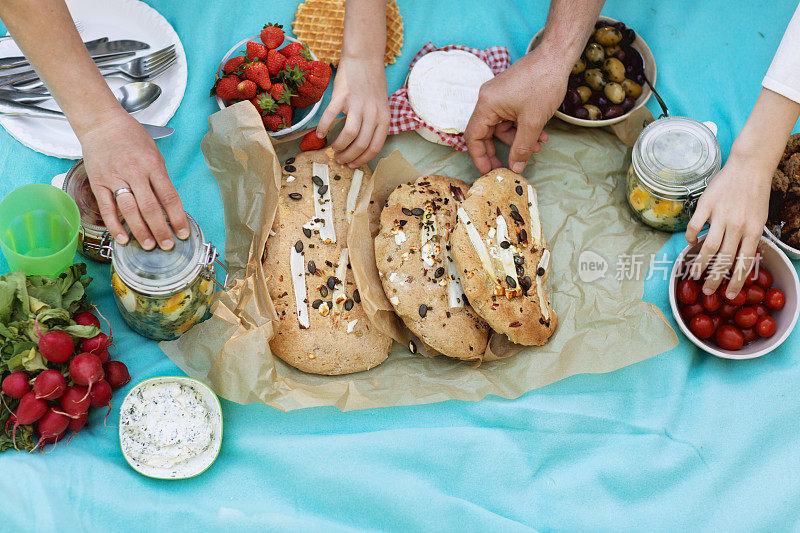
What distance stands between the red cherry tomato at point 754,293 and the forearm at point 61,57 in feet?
4.87

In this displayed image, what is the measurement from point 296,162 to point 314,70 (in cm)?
23

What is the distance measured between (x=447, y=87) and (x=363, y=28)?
0.29 metres

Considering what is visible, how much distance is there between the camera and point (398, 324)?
61.4 inches

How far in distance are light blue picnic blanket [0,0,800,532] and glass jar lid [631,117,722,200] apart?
220mm

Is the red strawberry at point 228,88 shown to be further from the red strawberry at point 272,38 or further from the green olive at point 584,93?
the green olive at point 584,93

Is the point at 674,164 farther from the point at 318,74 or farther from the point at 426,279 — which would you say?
the point at 318,74

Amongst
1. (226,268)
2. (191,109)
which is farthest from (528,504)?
(191,109)

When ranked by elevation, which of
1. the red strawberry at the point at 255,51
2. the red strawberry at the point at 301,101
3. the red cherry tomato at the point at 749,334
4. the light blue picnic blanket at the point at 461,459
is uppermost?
the red strawberry at the point at 255,51

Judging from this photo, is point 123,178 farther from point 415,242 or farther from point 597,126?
point 597,126

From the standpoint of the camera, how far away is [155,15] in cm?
169

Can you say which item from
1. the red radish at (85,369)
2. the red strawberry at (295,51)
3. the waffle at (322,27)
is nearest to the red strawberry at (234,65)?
the red strawberry at (295,51)

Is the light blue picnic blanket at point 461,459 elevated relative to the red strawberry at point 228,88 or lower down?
lower down

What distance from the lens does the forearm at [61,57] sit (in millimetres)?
1201

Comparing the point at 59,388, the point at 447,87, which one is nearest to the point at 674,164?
the point at 447,87
